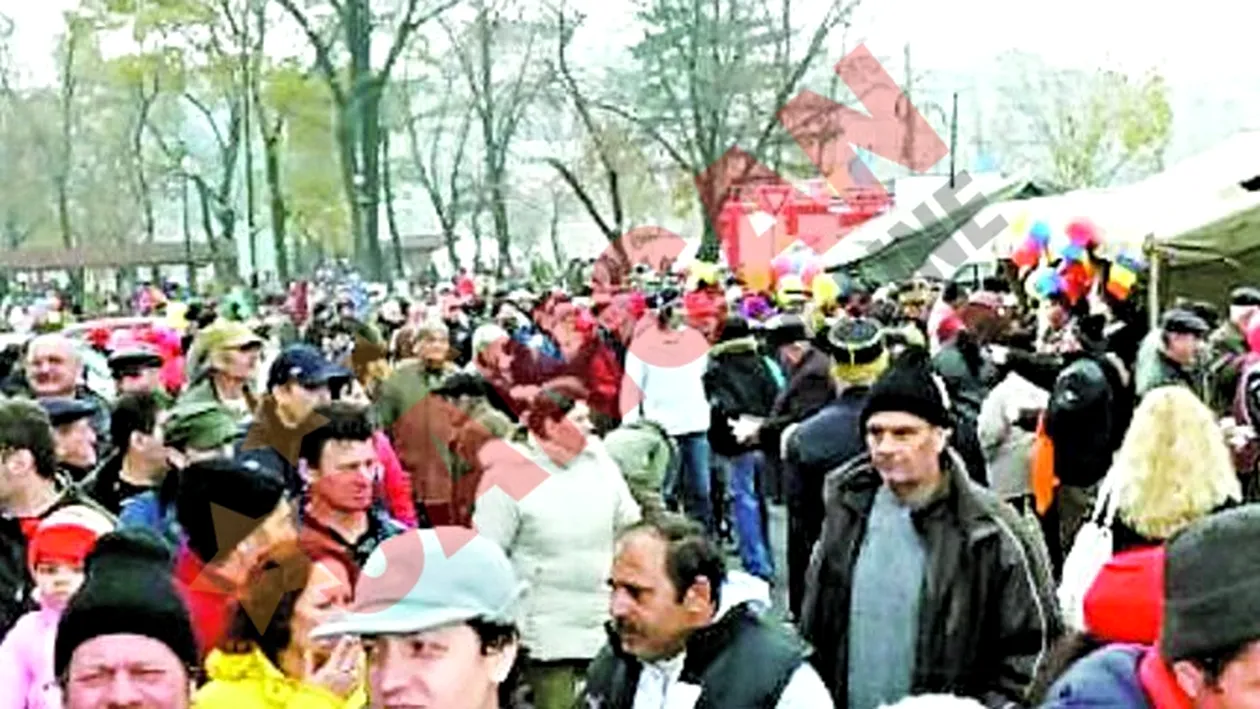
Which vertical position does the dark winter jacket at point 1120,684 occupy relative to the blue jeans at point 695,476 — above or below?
above

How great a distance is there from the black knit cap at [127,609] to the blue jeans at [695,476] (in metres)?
8.81

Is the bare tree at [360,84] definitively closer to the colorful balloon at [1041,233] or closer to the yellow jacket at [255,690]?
the colorful balloon at [1041,233]

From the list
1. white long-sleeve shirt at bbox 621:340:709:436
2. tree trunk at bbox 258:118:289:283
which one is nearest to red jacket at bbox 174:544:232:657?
white long-sleeve shirt at bbox 621:340:709:436

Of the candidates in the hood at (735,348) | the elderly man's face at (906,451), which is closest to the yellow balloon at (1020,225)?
the hood at (735,348)

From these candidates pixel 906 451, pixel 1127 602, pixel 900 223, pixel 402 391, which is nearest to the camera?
pixel 1127 602

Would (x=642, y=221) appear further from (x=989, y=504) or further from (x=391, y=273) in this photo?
(x=989, y=504)

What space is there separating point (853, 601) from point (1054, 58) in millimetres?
78736

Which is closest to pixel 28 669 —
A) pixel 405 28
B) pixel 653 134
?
pixel 405 28

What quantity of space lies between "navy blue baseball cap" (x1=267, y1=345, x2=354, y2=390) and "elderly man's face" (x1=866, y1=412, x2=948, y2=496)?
323cm

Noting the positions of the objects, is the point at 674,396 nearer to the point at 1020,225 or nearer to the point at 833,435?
the point at 833,435

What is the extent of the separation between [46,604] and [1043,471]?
541 cm

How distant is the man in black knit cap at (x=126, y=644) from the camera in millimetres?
3475

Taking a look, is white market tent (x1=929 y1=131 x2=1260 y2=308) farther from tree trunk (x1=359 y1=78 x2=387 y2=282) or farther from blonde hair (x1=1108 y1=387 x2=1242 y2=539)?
tree trunk (x1=359 y1=78 x2=387 y2=282)

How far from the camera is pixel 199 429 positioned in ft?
21.9
